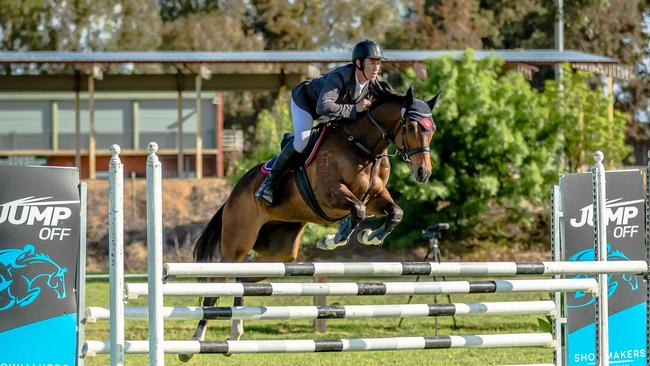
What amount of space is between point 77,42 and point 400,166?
85.1ft

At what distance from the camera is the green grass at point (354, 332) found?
30.2 feet

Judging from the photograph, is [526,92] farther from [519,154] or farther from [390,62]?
[390,62]

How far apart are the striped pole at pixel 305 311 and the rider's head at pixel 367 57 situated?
2003mm

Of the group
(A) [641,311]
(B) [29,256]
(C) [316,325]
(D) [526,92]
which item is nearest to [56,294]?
(B) [29,256]

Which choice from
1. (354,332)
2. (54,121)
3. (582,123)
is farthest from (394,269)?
(54,121)

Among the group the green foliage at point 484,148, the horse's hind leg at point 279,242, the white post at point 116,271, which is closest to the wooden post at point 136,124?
the green foliage at point 484,148

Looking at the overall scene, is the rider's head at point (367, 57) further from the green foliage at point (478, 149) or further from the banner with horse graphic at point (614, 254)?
the green foliage at point (478, 149)

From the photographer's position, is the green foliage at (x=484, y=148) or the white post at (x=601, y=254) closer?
the white post at (x=601, y=254)

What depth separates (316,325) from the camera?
1209 centimetres

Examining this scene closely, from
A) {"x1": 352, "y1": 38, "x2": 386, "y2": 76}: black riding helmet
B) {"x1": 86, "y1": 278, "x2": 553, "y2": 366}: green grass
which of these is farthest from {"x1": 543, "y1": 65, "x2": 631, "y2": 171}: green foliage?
{"x1": 352, "y1": 38, "x2": 386, "y2": 76}: black riding helmet

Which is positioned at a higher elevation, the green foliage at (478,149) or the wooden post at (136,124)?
the wooden post at (136,124)

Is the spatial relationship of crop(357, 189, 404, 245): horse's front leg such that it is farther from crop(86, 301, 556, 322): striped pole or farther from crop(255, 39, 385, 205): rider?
crop(86, 301, 556, 322): striped pole

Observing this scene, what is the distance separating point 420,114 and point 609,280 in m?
1.69

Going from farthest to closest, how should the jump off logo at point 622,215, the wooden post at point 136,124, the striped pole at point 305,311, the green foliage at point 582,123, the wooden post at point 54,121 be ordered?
the wooden post at point 54,121, the wooden post at point 136,124, the green foliage at point 582,123, the jump off logo at point 622,215, the striped pole at point 305,311
